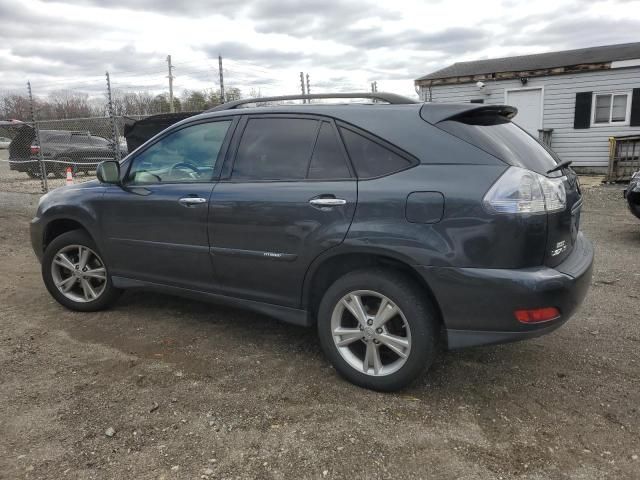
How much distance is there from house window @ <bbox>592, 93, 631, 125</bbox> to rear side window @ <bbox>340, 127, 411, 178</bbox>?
1375 cm

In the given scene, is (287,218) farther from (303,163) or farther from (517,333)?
(517,333)

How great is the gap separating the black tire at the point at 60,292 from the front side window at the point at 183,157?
725mm

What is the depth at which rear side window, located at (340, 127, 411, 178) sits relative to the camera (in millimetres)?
2930

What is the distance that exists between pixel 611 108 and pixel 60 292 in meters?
14.7

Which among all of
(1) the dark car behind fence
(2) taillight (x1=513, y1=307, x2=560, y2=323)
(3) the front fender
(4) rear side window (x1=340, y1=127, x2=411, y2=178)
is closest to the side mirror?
(3) the front fender

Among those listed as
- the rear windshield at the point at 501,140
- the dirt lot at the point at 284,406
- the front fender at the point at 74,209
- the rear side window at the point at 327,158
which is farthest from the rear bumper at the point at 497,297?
the front fender at the point at 74,209

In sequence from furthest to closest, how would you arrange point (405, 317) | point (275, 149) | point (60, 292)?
point (60, 292)
point (275, 149)
point (405, 317)

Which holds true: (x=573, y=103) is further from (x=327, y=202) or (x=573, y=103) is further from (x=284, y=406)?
(x=284, y=406)

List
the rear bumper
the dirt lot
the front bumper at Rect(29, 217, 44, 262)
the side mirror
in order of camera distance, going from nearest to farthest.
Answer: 1. the dirt lot
2. the rear bumper
3. the side mirror
4. the front bumper at Rect(29, 217, 44, 262)

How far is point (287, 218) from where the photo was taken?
3.18 m

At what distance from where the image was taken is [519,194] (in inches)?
103

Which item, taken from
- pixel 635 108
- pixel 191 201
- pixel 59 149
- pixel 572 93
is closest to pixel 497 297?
pixel 191 201

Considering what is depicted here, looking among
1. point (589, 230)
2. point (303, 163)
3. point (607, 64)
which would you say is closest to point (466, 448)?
point (303, 163)

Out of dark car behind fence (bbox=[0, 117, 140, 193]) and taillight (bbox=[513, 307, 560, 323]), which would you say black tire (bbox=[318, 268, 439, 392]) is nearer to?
taillight (bbox=[513, 307, 560, 323])
